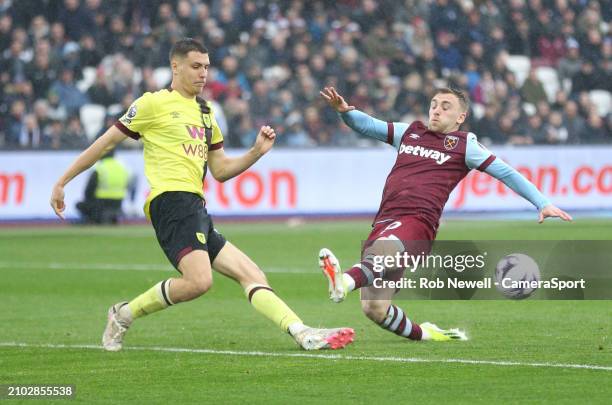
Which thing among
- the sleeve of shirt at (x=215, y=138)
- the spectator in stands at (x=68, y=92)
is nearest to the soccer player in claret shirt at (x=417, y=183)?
the sleeve of shirt at (x=215, y=138)

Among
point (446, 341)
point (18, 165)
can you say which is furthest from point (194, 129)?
point (18, 165)

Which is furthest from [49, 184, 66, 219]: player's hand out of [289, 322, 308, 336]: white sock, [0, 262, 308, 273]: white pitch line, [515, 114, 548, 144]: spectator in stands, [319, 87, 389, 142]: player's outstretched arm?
[515, 114, 548, 144]: spectator in stands

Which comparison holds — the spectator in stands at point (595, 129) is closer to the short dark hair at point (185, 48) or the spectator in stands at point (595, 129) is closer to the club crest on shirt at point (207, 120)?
the club crest on shirt at point (207, 120)

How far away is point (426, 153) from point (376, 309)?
3.85 feet

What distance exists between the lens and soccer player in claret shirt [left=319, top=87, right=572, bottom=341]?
955 cm

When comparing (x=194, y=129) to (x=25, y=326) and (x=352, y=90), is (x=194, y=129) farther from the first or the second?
(x=352, y=90)

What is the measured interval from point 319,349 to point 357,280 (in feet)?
1.97

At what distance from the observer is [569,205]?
2706cm

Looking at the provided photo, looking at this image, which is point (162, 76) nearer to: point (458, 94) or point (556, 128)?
point (556, 128)

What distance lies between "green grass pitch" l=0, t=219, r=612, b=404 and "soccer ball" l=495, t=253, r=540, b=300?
0.51 ft

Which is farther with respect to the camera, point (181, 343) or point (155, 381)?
point (181, 343)

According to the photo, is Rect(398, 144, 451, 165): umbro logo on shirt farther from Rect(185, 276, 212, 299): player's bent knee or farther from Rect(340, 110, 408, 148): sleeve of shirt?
Rect(185, 276, 212, 299): player's bent knee

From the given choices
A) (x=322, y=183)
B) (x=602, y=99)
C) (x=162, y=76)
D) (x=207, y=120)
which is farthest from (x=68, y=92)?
(x=207, y=120)

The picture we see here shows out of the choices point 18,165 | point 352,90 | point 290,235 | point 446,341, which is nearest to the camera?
point 446,341
